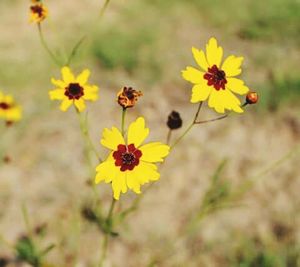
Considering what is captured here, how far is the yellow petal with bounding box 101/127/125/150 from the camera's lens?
4.85 feet

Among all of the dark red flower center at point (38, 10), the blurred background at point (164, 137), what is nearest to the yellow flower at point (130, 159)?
the blurred background at point (164, 137)

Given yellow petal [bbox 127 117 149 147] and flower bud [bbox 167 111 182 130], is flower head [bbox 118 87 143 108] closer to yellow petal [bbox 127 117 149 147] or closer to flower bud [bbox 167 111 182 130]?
yellow petal [bbox 127 117 149 147]

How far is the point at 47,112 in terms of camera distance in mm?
3137

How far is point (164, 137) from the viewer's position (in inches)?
119

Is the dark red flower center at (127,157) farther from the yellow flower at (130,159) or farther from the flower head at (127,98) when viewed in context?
the flower head at (127,98)

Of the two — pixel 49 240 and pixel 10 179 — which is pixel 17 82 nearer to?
pixel 10 179

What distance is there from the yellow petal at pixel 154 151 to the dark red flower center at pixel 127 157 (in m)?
0.02

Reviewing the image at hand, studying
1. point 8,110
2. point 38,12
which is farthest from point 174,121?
point 8,110

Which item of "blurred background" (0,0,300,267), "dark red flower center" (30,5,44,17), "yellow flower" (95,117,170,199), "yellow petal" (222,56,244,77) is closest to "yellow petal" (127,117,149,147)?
"yellow flower" (95,117,170,199)

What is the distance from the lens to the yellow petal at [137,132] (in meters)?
1.51

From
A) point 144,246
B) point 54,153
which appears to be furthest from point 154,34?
point 144,246

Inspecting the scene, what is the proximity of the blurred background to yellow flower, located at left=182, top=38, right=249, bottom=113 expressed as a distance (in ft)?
1.49

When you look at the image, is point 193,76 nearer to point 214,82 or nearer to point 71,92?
point 214,82

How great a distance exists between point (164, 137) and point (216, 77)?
1494 millimetres
